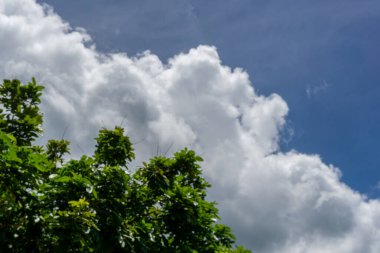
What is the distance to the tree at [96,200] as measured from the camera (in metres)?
9.46

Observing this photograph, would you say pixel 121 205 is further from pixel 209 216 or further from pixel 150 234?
pixel 209 216

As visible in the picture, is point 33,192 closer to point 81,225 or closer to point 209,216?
point 81,225

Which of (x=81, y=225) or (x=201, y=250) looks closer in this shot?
(x=81, y=225)

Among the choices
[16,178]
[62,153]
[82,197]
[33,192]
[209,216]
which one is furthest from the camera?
[62,153]

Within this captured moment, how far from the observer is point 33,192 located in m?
10.0

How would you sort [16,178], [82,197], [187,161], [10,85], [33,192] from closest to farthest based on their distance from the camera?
[16,178]
[33,192]
[82,197]
[187,161]
[10,85]

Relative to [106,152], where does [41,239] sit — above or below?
below

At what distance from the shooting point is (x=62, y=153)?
20.7 metres

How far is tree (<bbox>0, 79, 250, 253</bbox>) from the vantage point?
9.46m

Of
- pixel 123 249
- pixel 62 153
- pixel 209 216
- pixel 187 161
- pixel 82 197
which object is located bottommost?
pixel 123 249

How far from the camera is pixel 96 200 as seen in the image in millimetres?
11430

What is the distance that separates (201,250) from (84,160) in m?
4.85

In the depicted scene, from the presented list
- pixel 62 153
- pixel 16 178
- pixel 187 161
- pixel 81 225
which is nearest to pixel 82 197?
pixel 81 225

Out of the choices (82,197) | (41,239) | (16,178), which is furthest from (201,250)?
(16,178)
